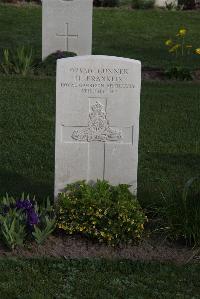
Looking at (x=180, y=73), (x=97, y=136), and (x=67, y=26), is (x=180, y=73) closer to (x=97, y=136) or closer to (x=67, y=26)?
(x=67, y=26)

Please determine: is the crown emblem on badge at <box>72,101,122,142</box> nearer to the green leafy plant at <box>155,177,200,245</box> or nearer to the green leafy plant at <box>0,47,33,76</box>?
the green leafy plant at <box>155,177,200,245</box>

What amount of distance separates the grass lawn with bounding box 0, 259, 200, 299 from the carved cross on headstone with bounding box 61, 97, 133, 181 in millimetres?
979

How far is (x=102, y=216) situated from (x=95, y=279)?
618 mm

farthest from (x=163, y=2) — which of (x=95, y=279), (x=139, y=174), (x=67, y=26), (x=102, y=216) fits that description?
(x=95, y=279)

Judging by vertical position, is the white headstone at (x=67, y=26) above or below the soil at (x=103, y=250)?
above

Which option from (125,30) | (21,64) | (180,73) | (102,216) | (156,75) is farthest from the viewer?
(125,30)

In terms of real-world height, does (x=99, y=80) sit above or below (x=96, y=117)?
above

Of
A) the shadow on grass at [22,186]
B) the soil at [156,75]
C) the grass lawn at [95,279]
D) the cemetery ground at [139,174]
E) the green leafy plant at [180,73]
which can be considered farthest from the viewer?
the soil at [156,75]

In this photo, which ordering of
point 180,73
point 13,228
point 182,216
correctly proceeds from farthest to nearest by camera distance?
point 180,73, point 182,216, point 13,228

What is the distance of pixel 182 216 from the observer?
237 inches

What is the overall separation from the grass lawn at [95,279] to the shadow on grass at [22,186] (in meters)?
1.46

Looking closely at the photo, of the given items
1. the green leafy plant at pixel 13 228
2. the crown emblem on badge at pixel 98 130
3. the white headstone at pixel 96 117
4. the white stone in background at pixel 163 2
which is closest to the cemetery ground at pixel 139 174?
the green leafy plant at pixel 13 228

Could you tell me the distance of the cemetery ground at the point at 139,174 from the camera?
5.39 metres

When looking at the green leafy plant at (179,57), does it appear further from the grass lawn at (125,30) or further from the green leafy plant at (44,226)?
the green leafy plant at (44,226)
